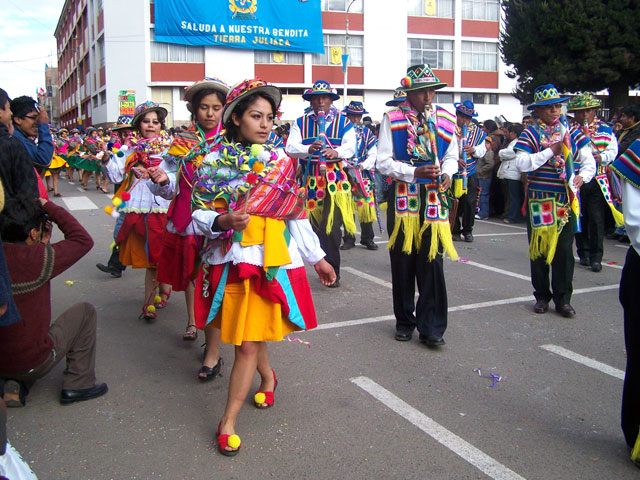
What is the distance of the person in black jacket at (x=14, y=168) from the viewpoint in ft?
13.6

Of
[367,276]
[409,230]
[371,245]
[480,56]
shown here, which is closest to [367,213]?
[367,276]

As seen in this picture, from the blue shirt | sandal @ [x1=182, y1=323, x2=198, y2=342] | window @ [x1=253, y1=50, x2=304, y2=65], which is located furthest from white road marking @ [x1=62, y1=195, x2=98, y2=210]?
window @ [x1=253, y1=50, x2=304, y2=65]

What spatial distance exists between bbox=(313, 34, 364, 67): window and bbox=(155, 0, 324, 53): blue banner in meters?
0.78

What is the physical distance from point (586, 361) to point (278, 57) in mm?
37714

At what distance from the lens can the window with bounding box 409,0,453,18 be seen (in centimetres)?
4162

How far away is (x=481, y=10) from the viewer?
141 feet

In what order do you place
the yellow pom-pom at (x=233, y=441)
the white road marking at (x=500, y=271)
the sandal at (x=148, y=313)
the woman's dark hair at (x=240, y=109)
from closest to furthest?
the yellow pom-pom at (x=233, y=441) < the woman's dark hair at (x=240, y=109) < the sandal at (x=148, y=313) < the white road marking at (x=500, y=271)

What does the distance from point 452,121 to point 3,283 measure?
12.0ft

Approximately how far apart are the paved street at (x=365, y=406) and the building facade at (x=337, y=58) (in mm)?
33487

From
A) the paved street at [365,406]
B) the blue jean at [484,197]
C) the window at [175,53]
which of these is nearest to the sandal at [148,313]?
the paved street at [365,406]

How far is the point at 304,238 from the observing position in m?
3.31

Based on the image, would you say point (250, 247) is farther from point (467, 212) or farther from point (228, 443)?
point (467, 212)

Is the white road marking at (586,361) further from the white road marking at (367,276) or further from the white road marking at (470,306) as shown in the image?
the white road marking at (367,276)

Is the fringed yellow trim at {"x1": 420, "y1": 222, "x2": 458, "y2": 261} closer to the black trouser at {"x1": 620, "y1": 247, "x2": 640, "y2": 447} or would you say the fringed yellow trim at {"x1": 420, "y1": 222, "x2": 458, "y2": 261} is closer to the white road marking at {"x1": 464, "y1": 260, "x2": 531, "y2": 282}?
the black trouser at {"x1": 620, "y1": 247, "x2": 640, "y2": 447}
